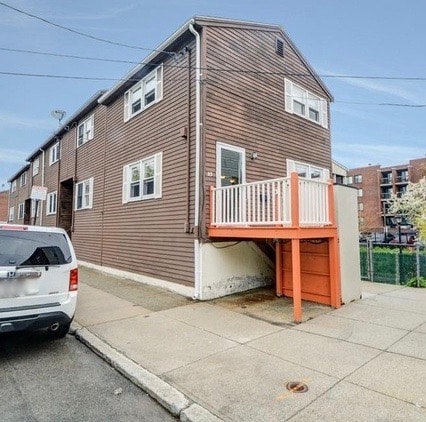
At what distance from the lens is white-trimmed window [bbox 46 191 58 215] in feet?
58.2

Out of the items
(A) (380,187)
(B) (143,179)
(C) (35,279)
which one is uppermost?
(A) (380,187)

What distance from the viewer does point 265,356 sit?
4.32m

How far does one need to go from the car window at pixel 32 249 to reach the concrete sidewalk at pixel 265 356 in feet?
4.85

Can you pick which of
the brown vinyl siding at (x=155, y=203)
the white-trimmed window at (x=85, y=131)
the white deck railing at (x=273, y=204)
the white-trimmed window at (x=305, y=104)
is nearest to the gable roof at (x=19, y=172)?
the white-trimmed window at (x=85, y=131)

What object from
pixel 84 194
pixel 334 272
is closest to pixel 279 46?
pixel 334 272

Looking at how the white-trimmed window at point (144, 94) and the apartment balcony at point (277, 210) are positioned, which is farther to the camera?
the white-trimmed window at point (144, 94)

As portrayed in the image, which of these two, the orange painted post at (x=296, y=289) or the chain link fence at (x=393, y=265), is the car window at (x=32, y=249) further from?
the chain link fence at (x=393, y=265)

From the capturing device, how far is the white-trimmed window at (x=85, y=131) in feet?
47.9

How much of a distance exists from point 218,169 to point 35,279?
17.5 feet

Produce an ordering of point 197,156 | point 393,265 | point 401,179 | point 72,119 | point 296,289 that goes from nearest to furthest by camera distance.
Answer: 1. point 296,289
2. point 197,156
3. point 393,265
4. point 72,119
5. point 401,179

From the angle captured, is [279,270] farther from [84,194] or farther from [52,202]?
[52,202]

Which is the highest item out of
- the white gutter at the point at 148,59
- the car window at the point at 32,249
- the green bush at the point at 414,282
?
the white gutter at the point at 148,59

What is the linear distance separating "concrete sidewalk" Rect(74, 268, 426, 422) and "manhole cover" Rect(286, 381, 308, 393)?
0.15 ft

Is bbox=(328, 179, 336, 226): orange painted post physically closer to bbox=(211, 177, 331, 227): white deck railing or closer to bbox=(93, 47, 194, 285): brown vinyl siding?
bbox=(211, 177, 331, 227): white deck railing
